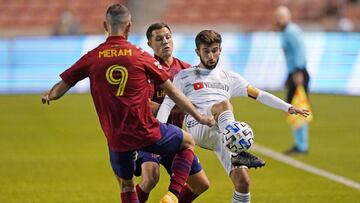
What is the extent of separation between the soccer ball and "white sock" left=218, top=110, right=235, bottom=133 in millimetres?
127

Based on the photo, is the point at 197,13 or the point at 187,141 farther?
the point at 197,13

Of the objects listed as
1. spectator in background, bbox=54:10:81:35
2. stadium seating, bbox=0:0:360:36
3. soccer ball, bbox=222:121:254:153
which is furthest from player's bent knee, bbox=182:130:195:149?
stadium seating, bbox=0:0:360:36

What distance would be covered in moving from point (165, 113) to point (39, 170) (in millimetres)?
5629

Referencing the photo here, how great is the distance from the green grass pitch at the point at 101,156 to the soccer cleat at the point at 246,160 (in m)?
2.63

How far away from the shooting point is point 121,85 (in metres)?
7.61

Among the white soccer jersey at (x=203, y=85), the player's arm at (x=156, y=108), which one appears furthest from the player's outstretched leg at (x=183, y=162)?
the white soccer jersey at (x=203, y=85)

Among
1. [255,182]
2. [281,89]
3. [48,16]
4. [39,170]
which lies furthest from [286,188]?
[48,16]

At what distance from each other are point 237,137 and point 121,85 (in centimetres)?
136

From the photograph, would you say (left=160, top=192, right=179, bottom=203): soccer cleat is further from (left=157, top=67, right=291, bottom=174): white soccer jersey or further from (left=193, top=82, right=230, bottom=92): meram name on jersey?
(left=193, top=82, right=230, bottom=92): meram name on jersey

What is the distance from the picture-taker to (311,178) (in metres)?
13.0

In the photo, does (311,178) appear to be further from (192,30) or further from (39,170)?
(192,30)

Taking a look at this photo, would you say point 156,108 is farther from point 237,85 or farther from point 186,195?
point 186,195

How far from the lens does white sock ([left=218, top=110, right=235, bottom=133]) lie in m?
8.61

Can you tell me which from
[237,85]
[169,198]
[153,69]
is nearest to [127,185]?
[169,198]
